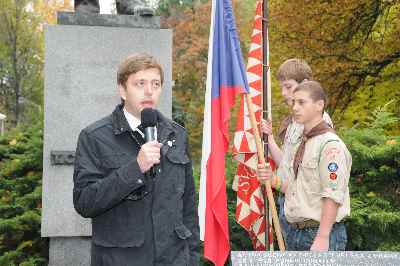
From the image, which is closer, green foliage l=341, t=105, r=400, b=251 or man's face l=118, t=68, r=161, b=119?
man's face l=118, t=68, r=161, b=119

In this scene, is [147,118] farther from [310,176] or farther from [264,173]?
[264,173]

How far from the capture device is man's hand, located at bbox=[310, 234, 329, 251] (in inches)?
129

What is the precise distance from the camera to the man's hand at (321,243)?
10.8 feet

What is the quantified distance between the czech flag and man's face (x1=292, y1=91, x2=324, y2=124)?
2.52 ft

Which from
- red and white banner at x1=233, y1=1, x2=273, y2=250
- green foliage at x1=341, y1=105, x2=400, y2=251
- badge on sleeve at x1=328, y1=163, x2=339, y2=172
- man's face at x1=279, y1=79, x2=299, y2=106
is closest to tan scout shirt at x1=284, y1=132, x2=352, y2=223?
badge on sleeve at x1=328, y1=163, x2=339, y2=172

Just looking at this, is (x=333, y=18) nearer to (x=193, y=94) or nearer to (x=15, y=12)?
(x=193, y=94)

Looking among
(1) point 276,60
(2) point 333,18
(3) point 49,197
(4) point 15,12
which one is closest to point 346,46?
(2) point 333,18

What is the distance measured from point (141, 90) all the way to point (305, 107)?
1.08 m

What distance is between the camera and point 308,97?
11.4 feet

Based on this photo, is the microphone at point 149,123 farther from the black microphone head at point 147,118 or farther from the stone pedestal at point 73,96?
the stone pedestal at point 73,96

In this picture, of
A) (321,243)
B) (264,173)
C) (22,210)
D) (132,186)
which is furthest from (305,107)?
(22,210)

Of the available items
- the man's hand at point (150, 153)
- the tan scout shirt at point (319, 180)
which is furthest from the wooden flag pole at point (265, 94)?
the man's hand at point (150, 153)

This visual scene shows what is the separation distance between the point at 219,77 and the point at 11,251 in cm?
304

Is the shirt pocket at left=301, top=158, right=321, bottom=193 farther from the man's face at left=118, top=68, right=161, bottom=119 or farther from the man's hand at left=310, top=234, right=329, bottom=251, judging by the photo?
the man's face at left=118, top=68, right=161, bottom=119
